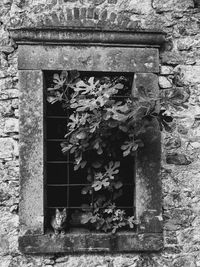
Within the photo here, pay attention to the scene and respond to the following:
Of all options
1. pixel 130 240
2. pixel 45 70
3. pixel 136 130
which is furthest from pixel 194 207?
pixel 45 70

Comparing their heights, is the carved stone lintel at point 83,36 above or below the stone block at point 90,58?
above

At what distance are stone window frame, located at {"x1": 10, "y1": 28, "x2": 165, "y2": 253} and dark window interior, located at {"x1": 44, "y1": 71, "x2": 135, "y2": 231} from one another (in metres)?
0.16

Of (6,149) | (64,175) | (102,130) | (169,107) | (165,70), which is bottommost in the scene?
(64,175)

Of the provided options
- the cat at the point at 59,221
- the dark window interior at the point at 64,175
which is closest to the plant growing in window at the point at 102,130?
the dark window interior at the point at 64,175

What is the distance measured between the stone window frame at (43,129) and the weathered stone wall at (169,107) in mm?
94

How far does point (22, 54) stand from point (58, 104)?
61 centimetres

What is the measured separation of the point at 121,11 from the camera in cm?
391

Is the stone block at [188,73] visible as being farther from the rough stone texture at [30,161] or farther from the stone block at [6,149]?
the stone block at [6,149]

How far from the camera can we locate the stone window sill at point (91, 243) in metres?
3.75

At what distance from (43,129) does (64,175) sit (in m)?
0.54

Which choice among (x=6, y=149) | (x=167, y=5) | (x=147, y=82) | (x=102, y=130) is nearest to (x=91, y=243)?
(x=102, y=130)

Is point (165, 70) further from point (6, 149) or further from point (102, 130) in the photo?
point (6, 149)

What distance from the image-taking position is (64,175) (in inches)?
158

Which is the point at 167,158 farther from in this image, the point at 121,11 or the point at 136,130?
the point at 121,11
